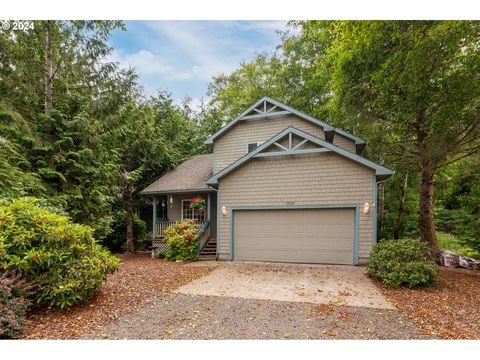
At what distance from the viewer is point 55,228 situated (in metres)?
4.34

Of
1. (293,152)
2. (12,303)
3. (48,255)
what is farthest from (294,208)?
(12,303)

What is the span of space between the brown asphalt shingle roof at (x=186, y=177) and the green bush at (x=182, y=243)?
209 cm

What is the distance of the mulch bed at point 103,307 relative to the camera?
139 inches

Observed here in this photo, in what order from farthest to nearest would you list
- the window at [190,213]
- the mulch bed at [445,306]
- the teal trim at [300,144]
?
the window at [190,213] → the teal trim at [300,144] → the mulch bed at [445,306]

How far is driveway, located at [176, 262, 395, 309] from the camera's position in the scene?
512 centimetres

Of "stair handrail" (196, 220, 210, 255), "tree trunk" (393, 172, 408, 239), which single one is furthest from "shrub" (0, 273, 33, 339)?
"tree trunk" (393, 172, 408, 239)

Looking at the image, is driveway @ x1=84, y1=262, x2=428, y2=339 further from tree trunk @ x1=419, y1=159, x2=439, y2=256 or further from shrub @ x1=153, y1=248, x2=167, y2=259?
shrub @ x1=153, y1=248, x2=167, y2=259

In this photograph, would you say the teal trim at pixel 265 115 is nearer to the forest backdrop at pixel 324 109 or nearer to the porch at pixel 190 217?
the forest backdrop at pixel 324 109

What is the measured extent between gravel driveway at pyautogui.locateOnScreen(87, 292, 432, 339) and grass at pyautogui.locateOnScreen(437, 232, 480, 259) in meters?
8.11

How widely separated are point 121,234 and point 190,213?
4.32 meters

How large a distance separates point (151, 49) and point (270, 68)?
16.5 m

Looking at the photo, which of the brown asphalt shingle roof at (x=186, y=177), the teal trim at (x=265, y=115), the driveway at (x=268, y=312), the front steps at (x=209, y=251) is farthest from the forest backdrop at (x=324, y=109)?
the driveway at (x=268, y=312)
